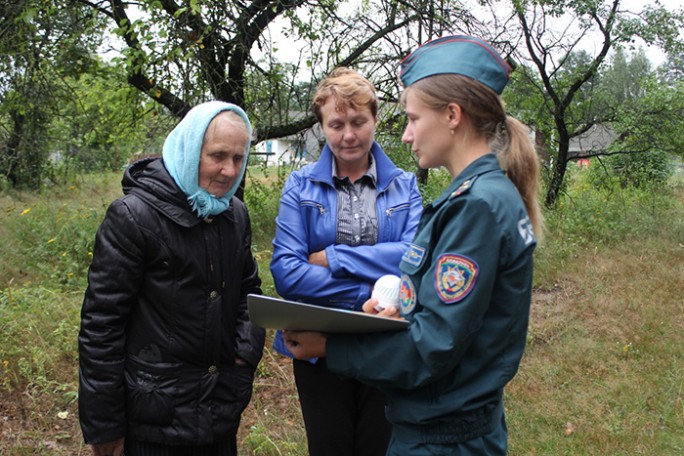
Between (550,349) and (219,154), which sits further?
(550,349)

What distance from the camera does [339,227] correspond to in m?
2.37

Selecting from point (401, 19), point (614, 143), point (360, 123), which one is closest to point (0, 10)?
point (401, 19)

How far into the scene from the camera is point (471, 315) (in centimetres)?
143

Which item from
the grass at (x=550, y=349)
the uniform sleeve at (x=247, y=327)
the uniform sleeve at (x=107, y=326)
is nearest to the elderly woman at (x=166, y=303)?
the uniform sleeve at (x=107, y=326)

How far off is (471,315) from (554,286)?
5.49m

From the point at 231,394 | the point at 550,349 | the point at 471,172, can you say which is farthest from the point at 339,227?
the point at 550,349

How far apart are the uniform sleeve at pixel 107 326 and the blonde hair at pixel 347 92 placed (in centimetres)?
89

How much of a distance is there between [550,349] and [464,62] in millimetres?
4006

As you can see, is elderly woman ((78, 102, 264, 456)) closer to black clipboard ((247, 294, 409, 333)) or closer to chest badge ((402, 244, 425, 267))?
black clipboard ((247, 294, 409, 333))

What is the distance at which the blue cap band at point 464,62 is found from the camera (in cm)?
157

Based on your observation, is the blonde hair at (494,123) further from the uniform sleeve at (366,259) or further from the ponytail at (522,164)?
the uniform sleeve at (366,259)

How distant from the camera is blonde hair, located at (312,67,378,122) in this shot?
2340 mm

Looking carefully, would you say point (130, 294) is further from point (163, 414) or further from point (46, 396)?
point (46, 396)

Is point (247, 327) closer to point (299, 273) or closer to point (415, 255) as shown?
point (299, 273)
